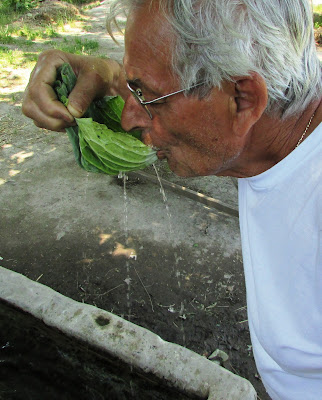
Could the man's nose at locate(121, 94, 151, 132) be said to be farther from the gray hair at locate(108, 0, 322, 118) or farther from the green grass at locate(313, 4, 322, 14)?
the green grass at locate(313, 4, 322, 14)

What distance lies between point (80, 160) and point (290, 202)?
48.1 inches

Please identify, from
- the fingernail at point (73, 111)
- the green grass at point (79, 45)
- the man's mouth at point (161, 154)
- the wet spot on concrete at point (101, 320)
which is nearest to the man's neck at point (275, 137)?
the man's mouth at point (161, 154)

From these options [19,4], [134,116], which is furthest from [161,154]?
[19,4]

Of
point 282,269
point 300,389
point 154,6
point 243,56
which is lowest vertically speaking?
point 300,389

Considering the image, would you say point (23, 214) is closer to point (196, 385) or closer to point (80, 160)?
point (80, 160)

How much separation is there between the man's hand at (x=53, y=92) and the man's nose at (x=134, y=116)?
1.05ft

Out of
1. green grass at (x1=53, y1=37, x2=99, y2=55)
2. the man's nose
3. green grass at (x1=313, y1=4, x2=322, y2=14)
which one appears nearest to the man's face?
the man's nose

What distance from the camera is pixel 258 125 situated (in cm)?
149

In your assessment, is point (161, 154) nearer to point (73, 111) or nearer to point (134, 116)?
point (134, 116)

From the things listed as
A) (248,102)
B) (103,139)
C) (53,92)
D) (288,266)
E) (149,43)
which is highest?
(149,43)

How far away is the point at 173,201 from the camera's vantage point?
429 cm

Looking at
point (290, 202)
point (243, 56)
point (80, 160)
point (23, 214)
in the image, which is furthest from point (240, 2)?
point (23, 214)

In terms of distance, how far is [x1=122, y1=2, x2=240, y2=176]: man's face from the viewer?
1.38 meters

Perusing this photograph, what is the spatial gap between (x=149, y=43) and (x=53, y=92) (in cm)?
72
